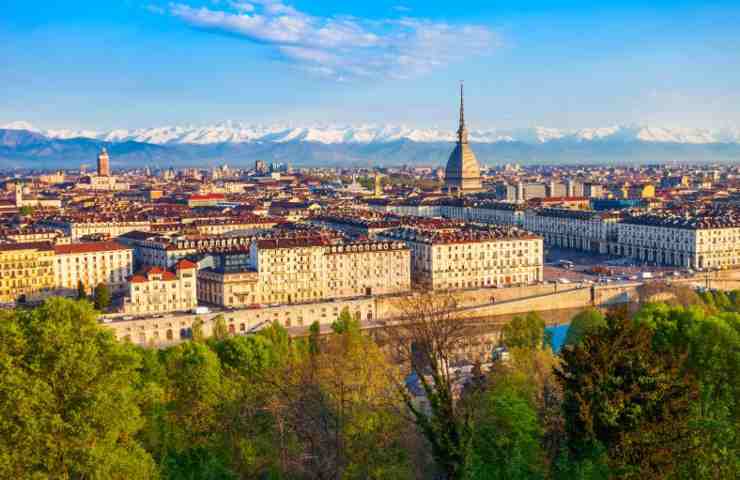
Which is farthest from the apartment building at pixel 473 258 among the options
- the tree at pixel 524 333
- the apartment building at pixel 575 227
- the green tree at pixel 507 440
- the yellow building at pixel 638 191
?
the yellow building at pixel 638 191

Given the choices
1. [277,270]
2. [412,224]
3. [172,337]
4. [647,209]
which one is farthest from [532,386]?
[647,209]

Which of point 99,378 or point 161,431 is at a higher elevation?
point 99,378

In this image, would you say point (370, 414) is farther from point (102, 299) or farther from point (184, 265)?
point (102, 299)

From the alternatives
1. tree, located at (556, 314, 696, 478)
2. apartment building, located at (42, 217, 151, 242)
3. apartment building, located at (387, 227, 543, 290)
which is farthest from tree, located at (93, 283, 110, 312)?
tree, located at (556, 314, 696, 478)

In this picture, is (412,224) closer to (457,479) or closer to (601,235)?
(601,235)

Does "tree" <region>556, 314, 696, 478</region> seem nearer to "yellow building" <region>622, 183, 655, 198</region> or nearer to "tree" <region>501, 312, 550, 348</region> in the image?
"tree" <region>501, 312, 550, 348</region>

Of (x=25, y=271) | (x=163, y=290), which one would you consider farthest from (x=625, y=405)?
(x=25, y=271)

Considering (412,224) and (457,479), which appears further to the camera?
(412,224)
